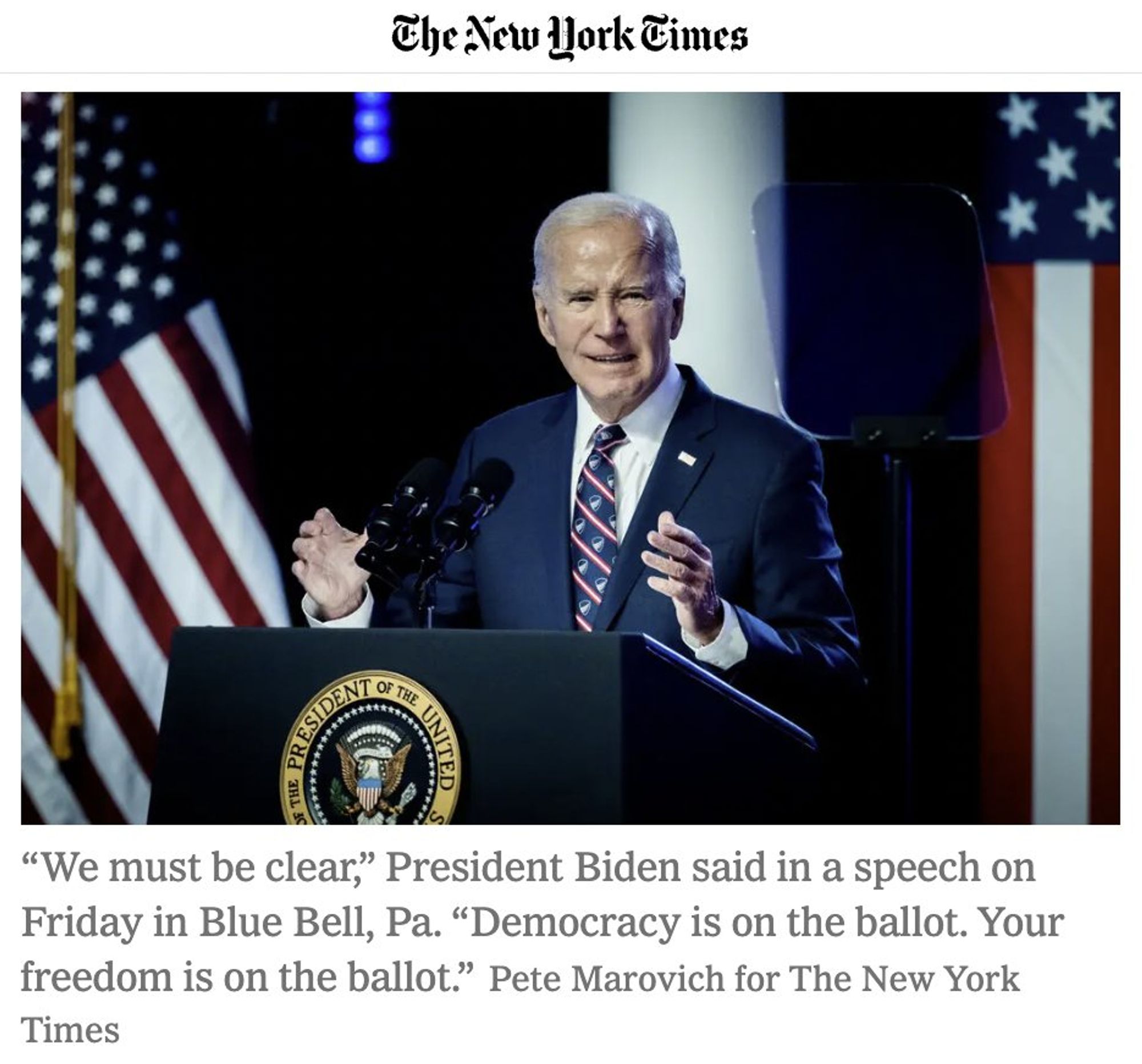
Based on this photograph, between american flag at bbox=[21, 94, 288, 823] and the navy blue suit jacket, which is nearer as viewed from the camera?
the navy blue suit jacket

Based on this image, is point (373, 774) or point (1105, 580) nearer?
point (373, 774)

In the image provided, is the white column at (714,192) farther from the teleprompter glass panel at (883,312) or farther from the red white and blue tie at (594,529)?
the red white and blue tie at (594,529)

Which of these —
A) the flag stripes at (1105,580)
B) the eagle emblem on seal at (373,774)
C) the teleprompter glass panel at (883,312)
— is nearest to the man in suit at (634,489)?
the teleprompter glass panel at (883,312)

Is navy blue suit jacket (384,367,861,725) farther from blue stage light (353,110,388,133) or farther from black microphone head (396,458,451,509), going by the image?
blue stage light (353,110,388,133)

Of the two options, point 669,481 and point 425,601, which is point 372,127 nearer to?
point 669,481

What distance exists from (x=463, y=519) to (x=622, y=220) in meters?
1.06

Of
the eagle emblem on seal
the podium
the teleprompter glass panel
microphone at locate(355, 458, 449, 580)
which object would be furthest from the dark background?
the eagle emblem on seal

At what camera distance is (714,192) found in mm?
3533

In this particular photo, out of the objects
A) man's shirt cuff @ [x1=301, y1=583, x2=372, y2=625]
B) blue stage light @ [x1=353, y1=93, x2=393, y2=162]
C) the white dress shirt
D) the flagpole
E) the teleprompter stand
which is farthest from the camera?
the flagpole

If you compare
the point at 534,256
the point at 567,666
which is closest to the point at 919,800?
the point at 534,256

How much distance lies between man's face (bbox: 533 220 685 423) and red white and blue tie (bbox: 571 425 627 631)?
0.34ft

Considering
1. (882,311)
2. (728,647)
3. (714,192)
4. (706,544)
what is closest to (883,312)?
(882,311)

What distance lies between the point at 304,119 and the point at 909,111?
150cm

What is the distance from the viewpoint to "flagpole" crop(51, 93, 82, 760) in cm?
386
